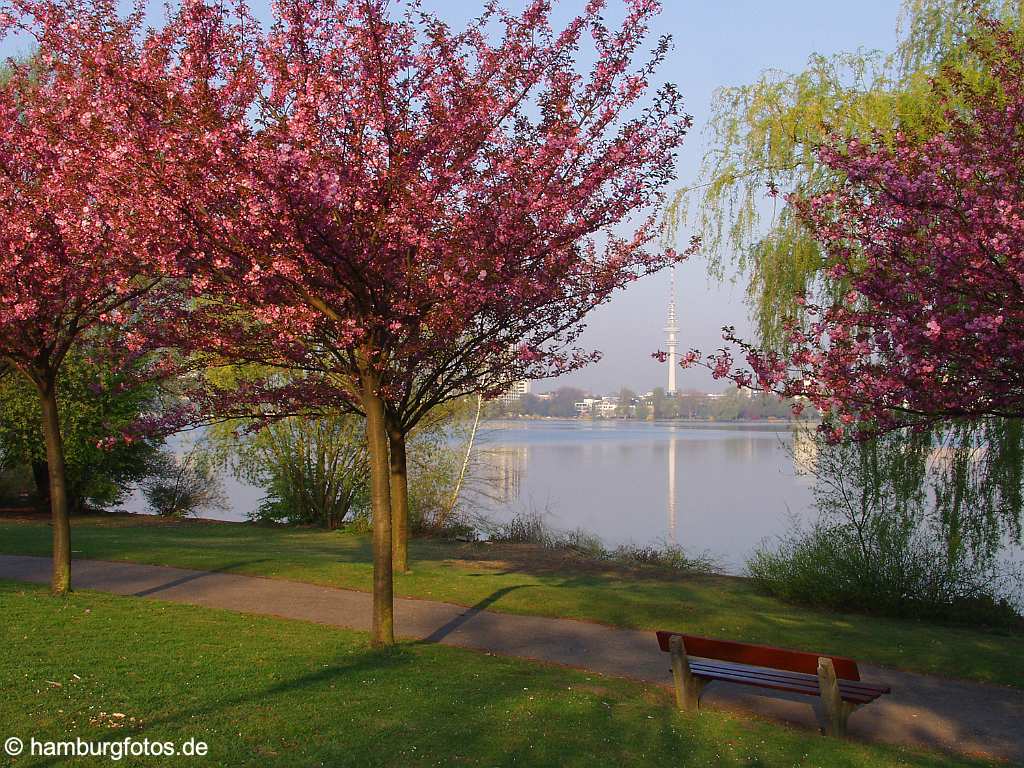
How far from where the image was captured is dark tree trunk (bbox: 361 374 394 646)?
877cm

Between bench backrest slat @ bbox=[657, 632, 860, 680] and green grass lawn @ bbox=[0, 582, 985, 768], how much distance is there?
459 millimetres

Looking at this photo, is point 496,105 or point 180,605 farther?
point 180,605

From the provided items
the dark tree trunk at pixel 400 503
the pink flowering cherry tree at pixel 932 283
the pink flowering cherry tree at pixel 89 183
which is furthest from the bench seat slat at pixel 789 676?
the dark tree trunk at pixel 400 503

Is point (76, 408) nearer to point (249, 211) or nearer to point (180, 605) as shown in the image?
point (180, 605)

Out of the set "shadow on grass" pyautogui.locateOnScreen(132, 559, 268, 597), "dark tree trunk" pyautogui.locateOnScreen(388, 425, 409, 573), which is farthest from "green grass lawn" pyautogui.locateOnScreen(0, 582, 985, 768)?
"dark tree trunk" pyautogui.locateOnScreen(388, 425, 409, 573)

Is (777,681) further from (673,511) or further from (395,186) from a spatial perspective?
(673,511)

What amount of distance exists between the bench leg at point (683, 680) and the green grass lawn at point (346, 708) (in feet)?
0.43

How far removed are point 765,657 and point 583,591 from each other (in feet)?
18.1

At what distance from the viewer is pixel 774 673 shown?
7195 millimetres

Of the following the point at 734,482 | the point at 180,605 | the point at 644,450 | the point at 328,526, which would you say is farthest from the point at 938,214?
the point at 644,450

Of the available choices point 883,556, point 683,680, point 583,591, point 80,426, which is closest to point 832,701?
point 683,680

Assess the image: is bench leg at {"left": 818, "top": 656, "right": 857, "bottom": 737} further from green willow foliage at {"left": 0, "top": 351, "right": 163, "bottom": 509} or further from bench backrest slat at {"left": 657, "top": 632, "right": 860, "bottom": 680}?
green willow foliage at {"left": 0, "top": 351, "right": 163, "bottom": 509}

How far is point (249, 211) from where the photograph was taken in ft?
24.5

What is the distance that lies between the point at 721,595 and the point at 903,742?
6089 mm
